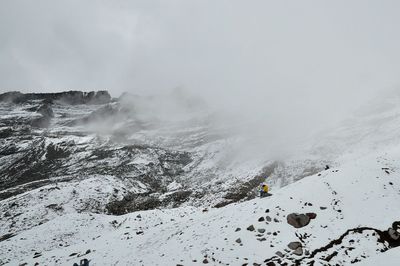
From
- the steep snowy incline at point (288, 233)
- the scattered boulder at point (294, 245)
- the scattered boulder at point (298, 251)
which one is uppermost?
the steep snowy incline at point (288, 233)

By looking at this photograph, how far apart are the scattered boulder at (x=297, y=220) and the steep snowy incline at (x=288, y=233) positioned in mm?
304

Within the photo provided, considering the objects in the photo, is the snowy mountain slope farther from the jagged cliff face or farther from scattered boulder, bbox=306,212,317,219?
the jagged cliff face

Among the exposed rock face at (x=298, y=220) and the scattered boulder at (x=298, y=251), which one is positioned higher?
the exposed rock face at (x=298, y=220)

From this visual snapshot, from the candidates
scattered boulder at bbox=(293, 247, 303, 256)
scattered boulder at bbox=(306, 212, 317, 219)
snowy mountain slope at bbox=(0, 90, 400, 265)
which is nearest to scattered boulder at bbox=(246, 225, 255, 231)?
snowy mountain slope at bbox=(0, 90, 400, 265)

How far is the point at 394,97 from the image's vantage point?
184 m

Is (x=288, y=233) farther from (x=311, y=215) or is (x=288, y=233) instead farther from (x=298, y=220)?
(x=311, y=215)

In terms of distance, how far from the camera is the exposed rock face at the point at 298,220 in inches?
820

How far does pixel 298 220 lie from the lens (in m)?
21.2

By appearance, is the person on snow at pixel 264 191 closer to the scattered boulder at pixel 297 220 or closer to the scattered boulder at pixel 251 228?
the scattered boulder at pixel 297 220

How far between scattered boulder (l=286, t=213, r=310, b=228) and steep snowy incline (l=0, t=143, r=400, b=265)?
1.00 ft

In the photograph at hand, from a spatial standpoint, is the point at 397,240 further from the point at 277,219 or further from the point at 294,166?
the point at 294,166

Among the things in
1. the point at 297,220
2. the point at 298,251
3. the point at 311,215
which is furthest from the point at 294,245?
the point at 311,215

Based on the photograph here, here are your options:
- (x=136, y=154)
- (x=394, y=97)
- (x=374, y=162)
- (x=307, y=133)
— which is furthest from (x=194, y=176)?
(x=394, y=97)

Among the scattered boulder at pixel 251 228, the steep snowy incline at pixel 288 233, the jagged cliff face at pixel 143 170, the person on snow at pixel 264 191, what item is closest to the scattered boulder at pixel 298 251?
the steep snowy incline at pixel 288 233
